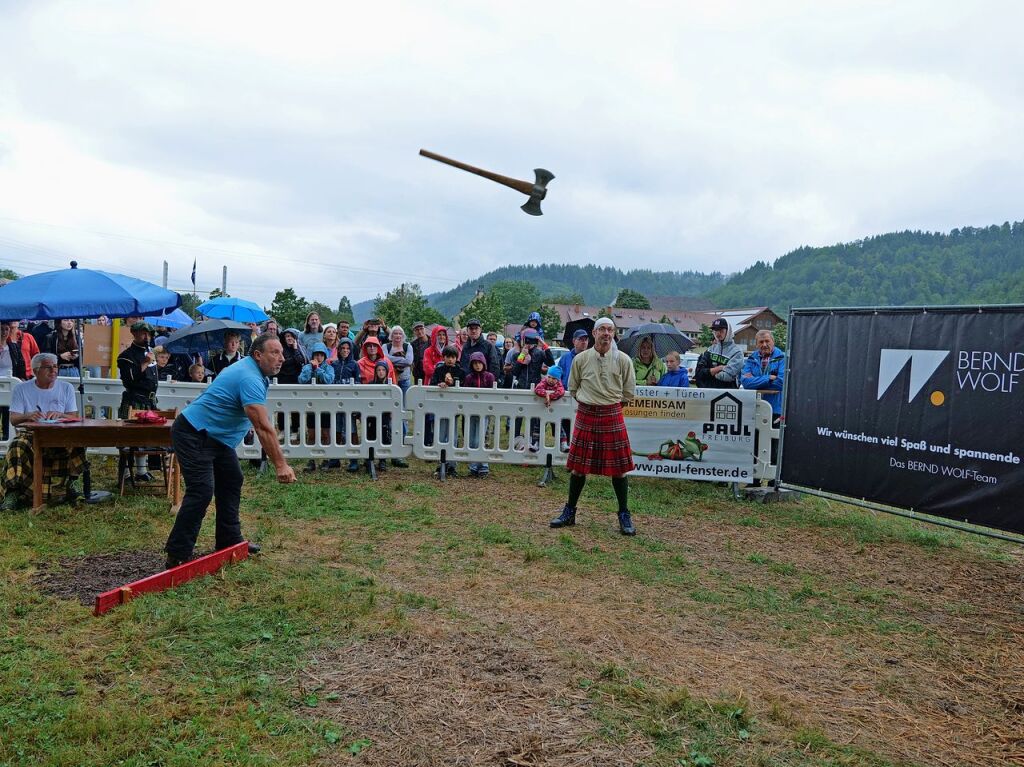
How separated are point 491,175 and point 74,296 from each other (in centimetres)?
446

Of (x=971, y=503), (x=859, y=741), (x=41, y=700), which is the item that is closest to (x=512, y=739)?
(x=859, y=741)

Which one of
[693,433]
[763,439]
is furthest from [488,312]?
[763,439]

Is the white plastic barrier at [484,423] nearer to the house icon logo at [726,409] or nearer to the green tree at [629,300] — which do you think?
the house icon logo at [726,409]

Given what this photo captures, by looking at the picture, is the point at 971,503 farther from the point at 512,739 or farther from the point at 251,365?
the point at 251,365

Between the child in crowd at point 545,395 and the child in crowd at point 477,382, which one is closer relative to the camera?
the child in crowd at point 545,395

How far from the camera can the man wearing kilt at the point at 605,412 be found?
6867 millimetres

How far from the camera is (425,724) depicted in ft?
10.8

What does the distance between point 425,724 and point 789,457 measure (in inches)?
236

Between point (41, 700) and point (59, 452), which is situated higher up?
point (59, 452)

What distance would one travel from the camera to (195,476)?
5203 mm

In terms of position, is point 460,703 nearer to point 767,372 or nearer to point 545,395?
point 545,395

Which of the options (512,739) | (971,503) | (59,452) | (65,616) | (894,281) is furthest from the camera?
(894,281)

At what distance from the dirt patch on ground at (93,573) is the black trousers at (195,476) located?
0.41 meters

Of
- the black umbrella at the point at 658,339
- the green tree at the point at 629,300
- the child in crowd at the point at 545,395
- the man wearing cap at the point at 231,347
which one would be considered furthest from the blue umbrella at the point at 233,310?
the green tree at the point at 629,300
